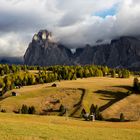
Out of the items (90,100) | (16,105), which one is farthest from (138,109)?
(16,105)

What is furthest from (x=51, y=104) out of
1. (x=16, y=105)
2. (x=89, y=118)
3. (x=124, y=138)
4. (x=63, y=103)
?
(x=124, y=138)

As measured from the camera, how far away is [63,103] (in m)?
182

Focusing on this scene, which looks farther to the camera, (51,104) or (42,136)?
(51,104)

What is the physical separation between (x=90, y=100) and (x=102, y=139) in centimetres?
13820

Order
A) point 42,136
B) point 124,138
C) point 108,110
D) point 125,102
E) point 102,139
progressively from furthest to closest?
point 125,102 → point 108,110 → point 124,138 → point 102,139 → point 42,136

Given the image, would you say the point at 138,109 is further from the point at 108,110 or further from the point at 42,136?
the point at 42,136

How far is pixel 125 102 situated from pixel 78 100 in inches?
983

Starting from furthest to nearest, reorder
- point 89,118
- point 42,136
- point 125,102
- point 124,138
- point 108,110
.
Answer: point 125,102 → point 108,110 → point 89,118 → point 124,138 → point 42,136

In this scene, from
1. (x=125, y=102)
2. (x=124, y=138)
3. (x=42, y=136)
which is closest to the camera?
(x=42, y=136)

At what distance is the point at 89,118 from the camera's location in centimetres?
10181

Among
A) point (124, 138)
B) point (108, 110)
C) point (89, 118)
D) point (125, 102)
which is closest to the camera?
point (124, 138)

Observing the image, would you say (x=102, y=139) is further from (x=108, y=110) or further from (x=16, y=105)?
(x=16, y=105)

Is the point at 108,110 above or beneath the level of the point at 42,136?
beneath

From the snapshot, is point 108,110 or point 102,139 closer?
point 102,139
